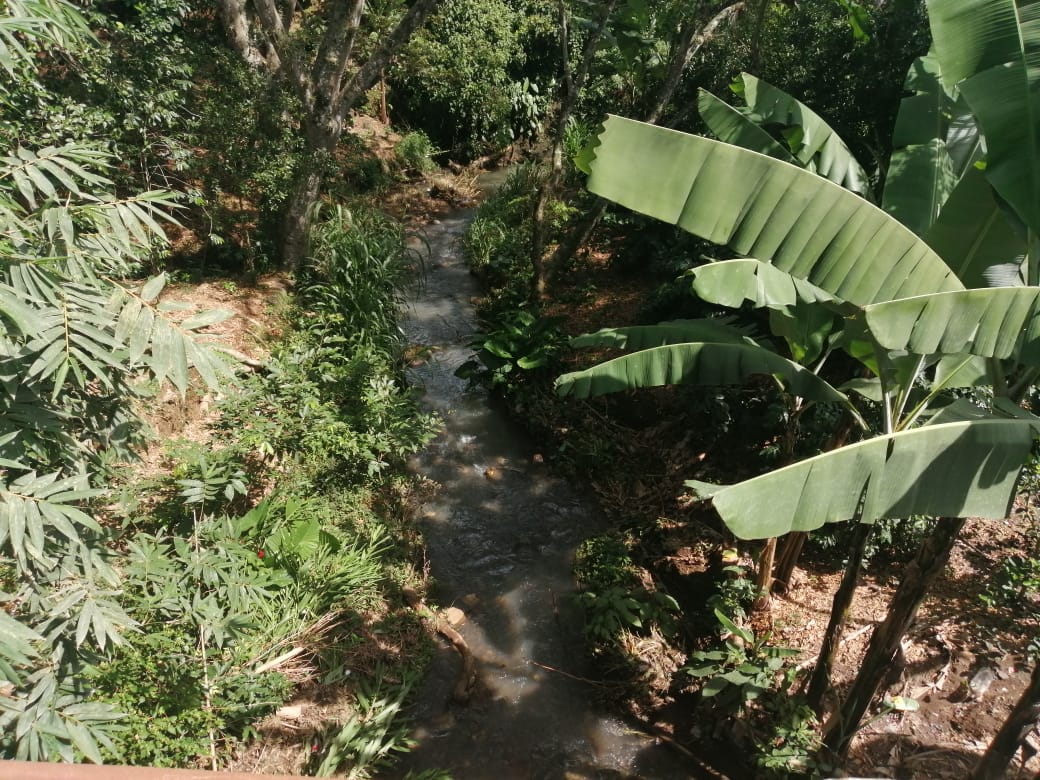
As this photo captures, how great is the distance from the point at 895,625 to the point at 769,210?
7.11 feet

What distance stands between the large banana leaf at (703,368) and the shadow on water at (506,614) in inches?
87.3

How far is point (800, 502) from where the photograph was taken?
246cm

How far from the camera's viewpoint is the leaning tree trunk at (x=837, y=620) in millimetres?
3229

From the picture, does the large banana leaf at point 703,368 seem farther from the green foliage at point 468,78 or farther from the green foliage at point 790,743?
the green foliage at point 468,78

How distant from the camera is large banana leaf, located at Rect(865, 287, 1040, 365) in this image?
215 cm

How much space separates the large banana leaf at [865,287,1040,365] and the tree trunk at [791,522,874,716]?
1280 millimetres

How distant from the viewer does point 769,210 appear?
2414 mm

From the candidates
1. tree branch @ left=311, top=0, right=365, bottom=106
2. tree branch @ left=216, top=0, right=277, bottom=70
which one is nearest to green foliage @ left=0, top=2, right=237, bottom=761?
tree branch @ left=311, top=0, right=365, bottom=106

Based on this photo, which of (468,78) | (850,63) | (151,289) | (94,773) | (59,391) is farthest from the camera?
(468,78)

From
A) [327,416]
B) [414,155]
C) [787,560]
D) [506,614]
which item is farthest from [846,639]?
[414,155]

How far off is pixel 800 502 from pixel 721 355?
1311 millimetres

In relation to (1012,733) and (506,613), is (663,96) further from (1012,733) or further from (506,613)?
(1012,733)

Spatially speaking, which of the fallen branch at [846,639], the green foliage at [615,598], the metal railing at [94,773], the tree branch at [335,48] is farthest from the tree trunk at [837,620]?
the tree branch at [335,48]

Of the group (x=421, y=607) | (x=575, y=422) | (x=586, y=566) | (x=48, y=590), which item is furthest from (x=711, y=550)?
(x=48, y=590)
